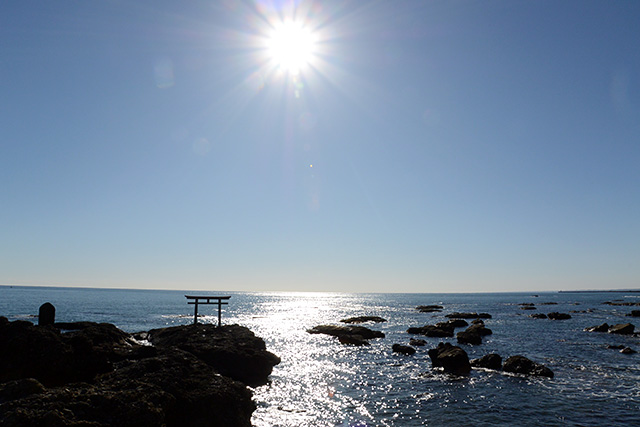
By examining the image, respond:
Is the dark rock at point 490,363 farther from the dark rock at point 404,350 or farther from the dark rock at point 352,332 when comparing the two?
the dark rock at point 352,332

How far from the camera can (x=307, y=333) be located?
2128 inches

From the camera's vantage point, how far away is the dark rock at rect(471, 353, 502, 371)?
28422mm

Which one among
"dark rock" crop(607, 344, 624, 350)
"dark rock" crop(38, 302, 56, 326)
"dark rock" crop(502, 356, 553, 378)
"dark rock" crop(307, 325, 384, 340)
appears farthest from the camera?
"dark rock" crop(307, 325, 384, 340)

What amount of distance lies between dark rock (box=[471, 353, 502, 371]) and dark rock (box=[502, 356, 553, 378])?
0.55 metres

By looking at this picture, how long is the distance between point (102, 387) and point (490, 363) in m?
26.9

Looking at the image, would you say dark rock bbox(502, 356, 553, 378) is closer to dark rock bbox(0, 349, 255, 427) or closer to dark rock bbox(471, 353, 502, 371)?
dark rock bbox(471, 353, 502, 371)

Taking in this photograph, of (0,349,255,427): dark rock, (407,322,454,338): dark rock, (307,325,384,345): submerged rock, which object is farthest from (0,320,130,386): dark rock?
(407,322,454,338): dark rock

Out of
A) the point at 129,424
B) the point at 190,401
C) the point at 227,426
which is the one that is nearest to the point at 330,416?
the point at 227,426

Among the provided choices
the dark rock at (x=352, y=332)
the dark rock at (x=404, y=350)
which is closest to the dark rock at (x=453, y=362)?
the dark rock at (x=404, y=350)

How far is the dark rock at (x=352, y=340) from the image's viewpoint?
1687 inches

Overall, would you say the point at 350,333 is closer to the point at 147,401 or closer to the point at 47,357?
the point at 47,357

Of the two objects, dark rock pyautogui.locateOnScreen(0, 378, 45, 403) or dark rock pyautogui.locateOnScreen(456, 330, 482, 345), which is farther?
dark rock pyautogui.locateOnScreen(456, 330, 482, 345)

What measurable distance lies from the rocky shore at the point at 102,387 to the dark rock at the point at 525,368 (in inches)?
809

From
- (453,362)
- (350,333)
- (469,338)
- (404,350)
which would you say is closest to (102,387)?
(453,362)
